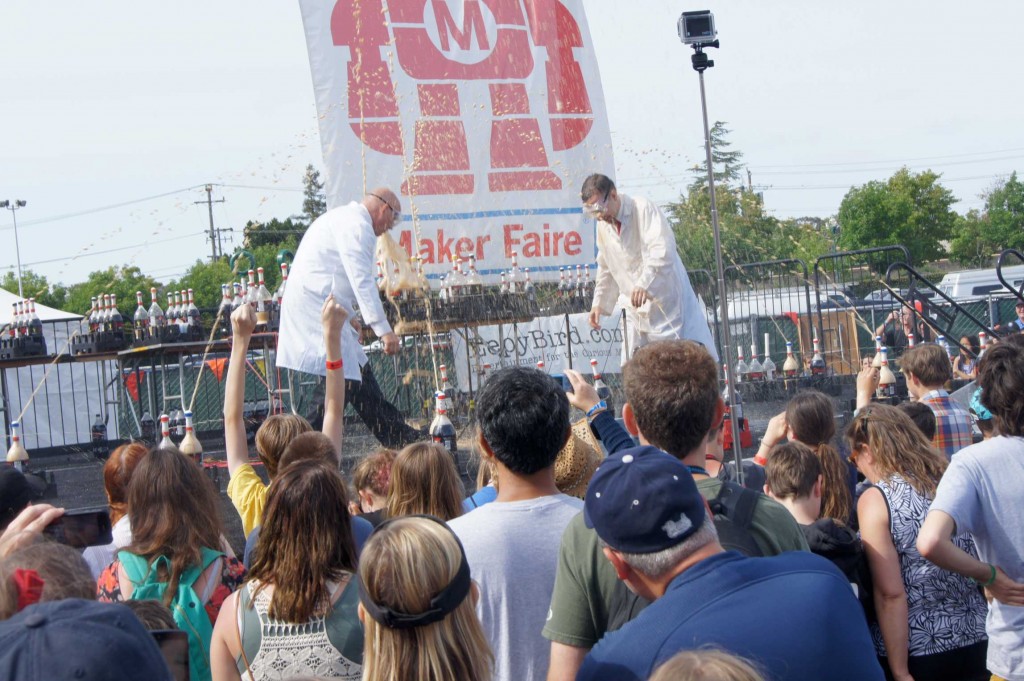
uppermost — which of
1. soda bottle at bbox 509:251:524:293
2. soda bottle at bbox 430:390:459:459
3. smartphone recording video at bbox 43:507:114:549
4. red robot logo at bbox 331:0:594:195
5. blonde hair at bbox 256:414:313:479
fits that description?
red robot logo at bbox 331:0:594:195

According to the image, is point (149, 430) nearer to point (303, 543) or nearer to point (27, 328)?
point (27, 328)

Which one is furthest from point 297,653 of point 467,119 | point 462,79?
point 462,79

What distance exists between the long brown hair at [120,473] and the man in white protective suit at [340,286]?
4025 mm

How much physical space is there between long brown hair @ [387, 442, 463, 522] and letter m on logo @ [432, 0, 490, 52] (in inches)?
405

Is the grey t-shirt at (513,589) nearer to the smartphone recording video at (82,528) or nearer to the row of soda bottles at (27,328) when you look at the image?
the smartphone recording video at (82,528)

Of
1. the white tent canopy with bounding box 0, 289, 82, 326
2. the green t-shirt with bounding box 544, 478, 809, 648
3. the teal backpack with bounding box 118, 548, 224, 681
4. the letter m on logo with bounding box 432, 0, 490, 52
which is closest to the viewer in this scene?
the green t-shirt with bounding box 544, 478, 809, 648

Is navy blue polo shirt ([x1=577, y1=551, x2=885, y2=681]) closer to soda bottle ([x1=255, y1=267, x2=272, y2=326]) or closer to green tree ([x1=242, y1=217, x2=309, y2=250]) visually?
soda bottle ([x1=255, y1=267, x2=272, y2=326])

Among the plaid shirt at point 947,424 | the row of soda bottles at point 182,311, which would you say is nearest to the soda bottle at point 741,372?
the row of soda bottles at point 182,311

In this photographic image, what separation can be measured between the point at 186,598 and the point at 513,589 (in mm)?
923

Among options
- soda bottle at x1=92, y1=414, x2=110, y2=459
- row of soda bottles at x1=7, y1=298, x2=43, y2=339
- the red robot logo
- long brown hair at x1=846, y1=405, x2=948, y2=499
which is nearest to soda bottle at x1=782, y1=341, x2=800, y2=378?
the red robot logo

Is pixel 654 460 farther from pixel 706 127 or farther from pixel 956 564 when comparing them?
pixel 706 127

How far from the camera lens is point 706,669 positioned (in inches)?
58.0

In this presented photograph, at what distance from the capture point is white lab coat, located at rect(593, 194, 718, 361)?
809cm

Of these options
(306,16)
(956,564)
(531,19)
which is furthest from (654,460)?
(531,19)
